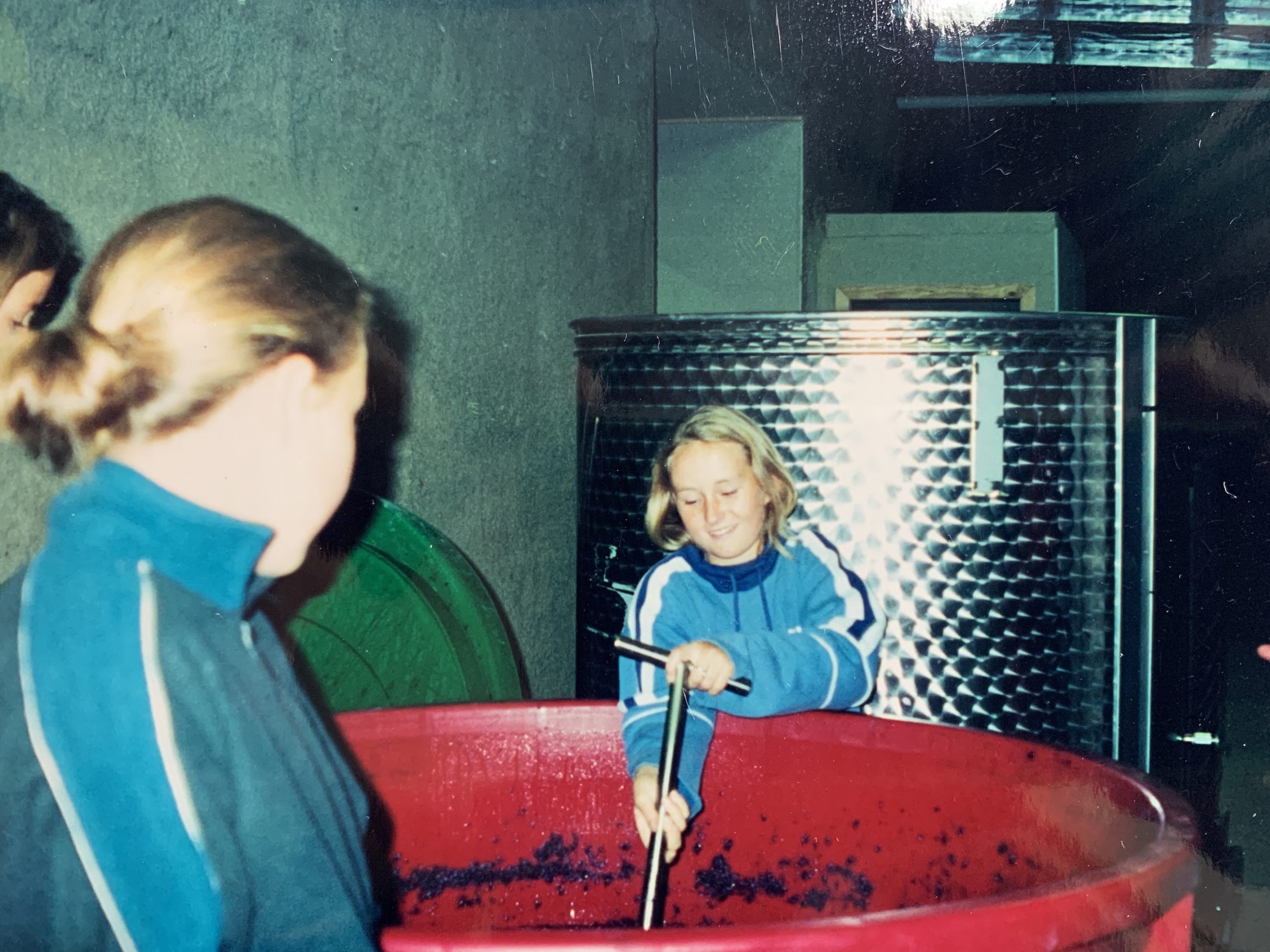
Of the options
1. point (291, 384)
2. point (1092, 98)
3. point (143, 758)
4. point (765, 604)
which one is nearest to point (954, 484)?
point (765, 604)

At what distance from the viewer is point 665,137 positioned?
73.1 inches

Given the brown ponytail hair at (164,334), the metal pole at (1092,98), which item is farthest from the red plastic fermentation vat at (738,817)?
the metal pole at (1092,98)

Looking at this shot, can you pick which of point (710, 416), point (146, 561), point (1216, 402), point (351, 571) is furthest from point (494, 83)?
point (1216, 402)

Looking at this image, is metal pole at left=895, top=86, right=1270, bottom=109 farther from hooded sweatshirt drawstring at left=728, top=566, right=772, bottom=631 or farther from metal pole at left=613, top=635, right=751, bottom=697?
metal pole at left=613, top=635, right=751, bottom=697

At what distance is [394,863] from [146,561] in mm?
649

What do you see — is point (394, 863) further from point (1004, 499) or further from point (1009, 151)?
point (1009, 151)

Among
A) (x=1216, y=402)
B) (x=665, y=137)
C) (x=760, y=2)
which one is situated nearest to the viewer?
(x=1216, y=402)

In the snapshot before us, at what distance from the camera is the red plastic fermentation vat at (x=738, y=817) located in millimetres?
880

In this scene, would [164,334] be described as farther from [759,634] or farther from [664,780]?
[759,634]

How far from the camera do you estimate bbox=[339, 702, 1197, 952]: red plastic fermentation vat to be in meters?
0.88

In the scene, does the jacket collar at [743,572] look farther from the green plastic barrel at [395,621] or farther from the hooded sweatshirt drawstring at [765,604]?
the green plastic barrel at [395,621]

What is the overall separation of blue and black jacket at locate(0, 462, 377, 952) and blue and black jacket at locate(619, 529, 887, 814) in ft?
1.64

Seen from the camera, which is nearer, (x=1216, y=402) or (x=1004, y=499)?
(x=1004, y=499)

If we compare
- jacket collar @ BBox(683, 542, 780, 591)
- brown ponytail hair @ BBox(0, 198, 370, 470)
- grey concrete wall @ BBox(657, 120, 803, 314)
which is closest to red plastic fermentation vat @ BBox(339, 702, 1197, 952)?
jacket collar @ BBox(683, 542, 780, 591)
